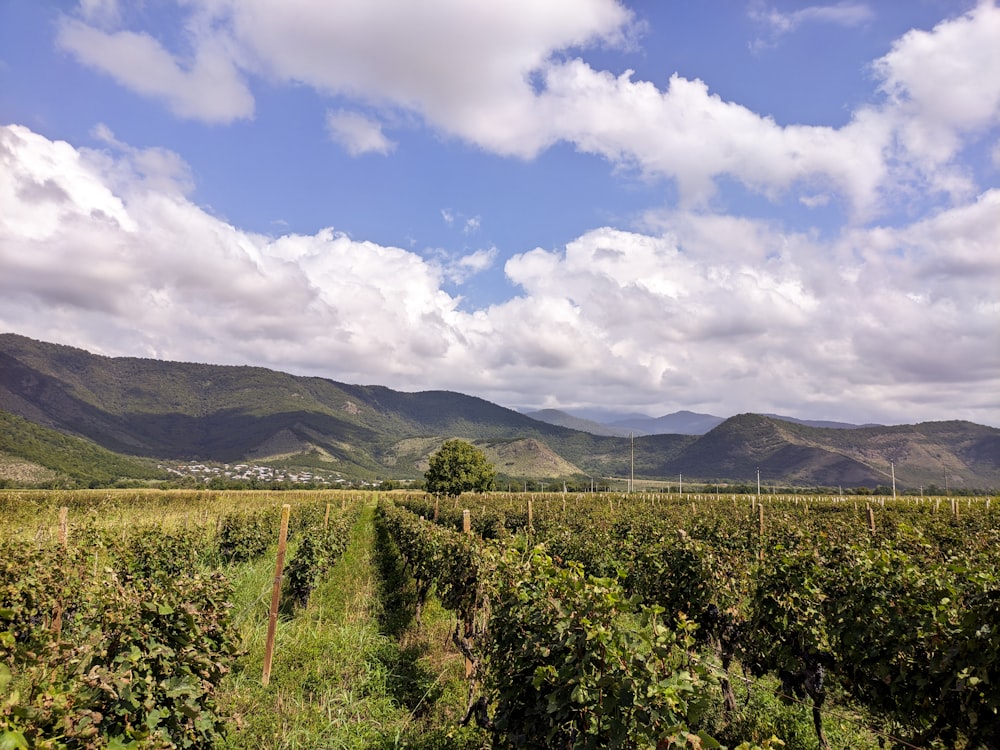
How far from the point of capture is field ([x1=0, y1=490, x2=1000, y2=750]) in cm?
355

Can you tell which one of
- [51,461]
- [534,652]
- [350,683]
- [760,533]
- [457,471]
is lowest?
[51,461]

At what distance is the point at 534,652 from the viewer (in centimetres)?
441

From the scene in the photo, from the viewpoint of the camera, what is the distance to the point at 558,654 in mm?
4262

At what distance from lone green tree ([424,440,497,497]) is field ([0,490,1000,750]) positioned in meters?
55.4

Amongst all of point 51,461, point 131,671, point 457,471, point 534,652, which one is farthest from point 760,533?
point 51,461

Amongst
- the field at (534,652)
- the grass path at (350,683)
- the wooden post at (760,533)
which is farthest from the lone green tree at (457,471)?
the field at (534,652)

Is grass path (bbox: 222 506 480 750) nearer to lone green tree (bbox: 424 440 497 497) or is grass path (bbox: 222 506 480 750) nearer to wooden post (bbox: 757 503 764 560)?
wooden post (bbox: 757 503 764 560)

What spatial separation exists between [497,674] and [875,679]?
3.87 m

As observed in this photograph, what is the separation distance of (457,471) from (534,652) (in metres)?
64.5

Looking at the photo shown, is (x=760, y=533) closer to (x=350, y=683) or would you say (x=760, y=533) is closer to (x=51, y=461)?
(x=350, y=683)

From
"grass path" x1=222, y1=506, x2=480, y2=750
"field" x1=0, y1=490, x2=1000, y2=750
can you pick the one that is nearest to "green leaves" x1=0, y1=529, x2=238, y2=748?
"field" x1=0, y1=490, x2=1000, y2=750

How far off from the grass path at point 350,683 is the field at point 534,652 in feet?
0.15

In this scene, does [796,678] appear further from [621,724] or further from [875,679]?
[621,724]

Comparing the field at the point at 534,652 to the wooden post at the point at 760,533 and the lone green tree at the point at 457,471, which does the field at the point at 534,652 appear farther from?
the lone green tree at the point at 457,471
